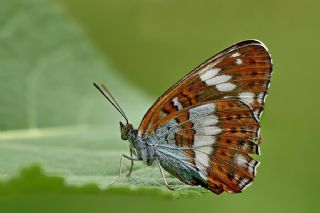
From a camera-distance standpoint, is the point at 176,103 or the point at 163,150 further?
the point at 163,150

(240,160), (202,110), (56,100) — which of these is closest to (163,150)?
(202,110)

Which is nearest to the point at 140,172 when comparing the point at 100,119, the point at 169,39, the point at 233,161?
the point at 233,161

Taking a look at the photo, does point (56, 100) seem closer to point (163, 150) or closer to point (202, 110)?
point (163, 150)

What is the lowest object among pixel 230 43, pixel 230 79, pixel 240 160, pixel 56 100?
pixel 240 160

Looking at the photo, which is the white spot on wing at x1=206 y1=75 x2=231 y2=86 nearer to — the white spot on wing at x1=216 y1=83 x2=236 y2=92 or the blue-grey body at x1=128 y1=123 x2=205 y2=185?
the white spot on wing at x1=216 y1=83 x2=236 y2=92

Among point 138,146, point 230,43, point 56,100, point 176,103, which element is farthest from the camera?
point 230,43
